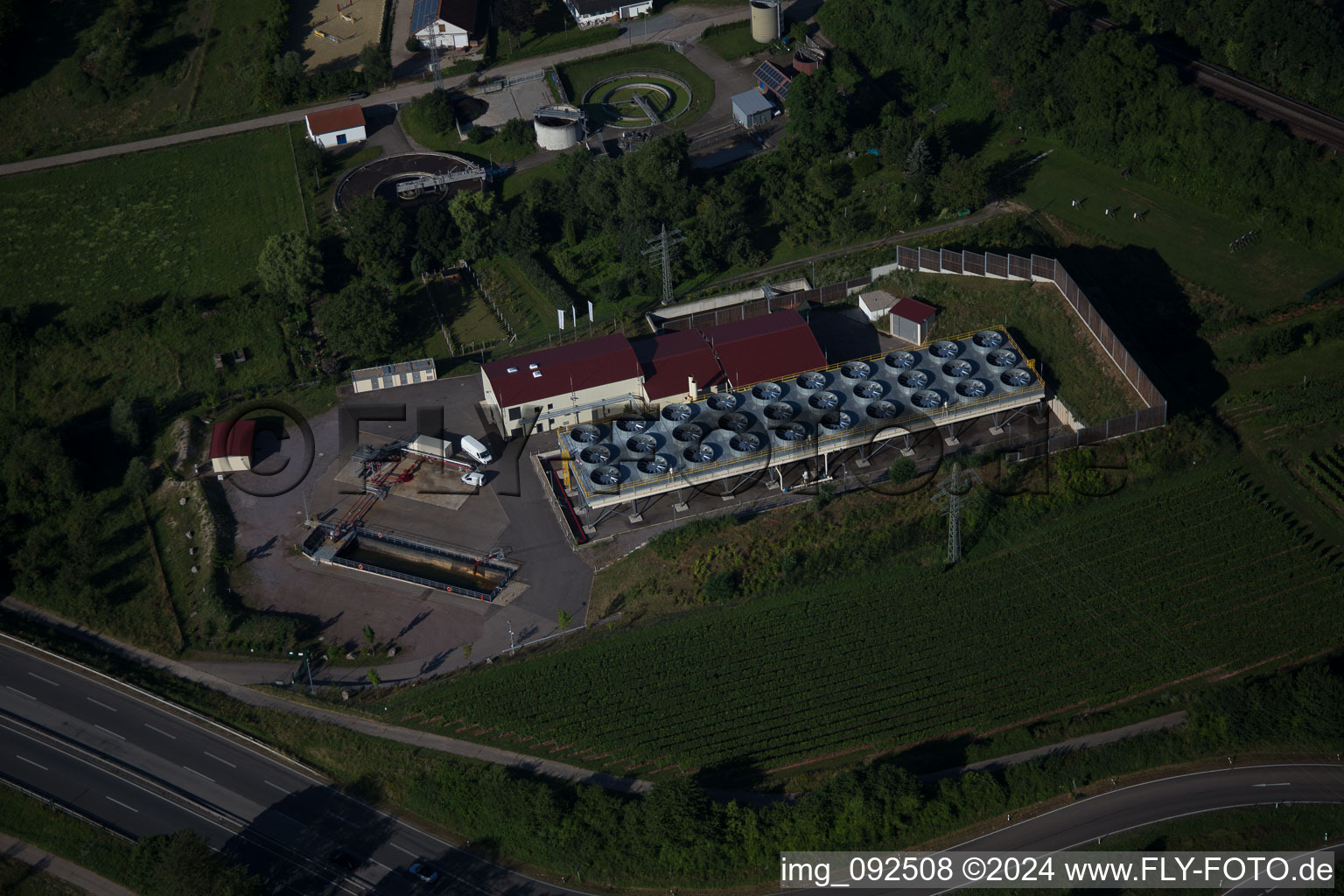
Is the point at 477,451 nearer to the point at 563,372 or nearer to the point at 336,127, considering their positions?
the point at 563,372

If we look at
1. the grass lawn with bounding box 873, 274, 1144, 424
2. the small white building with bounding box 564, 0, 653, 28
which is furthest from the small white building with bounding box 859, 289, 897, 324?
the small white building with bounding box 564, 0, 653, 28

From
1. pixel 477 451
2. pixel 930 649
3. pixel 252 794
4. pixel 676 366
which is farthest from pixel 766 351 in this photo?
pixel 252 794

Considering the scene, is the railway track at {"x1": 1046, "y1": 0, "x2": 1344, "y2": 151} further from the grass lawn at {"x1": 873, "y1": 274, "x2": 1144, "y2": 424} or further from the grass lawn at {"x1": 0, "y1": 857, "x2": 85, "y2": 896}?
the grass lawn at {"x1": 0, "y1": 857, "x2": 85, "y2": 896}

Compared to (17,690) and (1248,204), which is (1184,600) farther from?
(17,690)

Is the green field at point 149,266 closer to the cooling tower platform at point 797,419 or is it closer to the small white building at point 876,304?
the cooling tower platform at point 797,419

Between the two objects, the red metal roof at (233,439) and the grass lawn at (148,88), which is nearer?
the red metal roof at (233,439)

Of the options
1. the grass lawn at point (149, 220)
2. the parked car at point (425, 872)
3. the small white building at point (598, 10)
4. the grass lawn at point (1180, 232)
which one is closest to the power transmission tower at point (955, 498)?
the grass lawn at point (1180, 232)

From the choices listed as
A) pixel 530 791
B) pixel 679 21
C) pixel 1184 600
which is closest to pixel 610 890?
pixel 530 791
